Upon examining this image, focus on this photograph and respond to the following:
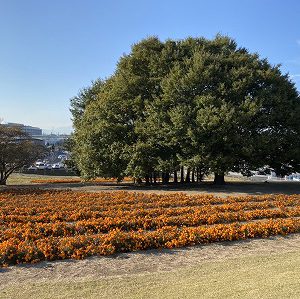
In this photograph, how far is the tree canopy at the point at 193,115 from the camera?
23969 millimetres

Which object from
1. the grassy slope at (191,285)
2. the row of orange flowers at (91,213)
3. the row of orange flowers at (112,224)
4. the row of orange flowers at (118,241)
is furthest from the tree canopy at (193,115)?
the grassy slope at (191,285)

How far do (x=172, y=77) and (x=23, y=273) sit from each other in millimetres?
19842

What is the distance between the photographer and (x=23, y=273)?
26.5 feet

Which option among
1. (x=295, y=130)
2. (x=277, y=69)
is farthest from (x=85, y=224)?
(x=277, y=69)

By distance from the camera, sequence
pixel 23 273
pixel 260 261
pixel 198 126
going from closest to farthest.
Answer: pixel 23 273
pixel 260 261
pixel 198 126

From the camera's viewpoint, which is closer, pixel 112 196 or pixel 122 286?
pixel 122 286

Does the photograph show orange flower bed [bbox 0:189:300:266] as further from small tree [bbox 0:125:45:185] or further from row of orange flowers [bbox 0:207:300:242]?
small tree [bbox 0:125:45:185]

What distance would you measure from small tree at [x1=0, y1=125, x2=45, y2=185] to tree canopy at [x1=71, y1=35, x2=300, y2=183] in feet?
20.5

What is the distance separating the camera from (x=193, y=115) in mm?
24828

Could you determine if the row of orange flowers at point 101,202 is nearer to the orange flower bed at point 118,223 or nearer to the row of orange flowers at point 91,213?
the orange flower bed at point 118,223

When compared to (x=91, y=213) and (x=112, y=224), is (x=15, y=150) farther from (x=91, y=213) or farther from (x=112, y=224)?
(x=112, y=224)

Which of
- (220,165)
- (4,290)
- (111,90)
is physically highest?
(111,90)

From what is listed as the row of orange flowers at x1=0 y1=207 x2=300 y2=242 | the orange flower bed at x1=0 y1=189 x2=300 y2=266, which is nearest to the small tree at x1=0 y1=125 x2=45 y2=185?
the orange flower bed at x1=0 y1=189 x2=300 y2=266

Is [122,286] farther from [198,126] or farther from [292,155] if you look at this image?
[292,155]
